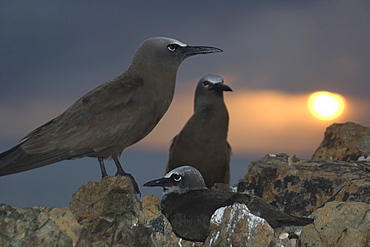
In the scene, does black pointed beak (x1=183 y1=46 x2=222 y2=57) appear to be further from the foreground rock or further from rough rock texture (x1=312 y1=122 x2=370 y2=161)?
rough rock texture (x1=312 y1=122 x2=370 y2=161)

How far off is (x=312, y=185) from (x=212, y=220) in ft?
9.79

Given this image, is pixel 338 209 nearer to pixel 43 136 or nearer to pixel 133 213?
pixel 133 213

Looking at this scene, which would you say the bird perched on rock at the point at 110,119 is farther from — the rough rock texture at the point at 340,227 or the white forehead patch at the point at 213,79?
the white forehead patch at the point at 213,79

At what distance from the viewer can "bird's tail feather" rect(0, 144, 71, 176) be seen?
7957mm

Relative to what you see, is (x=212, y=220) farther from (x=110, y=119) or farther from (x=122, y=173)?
(x=110, y=119)

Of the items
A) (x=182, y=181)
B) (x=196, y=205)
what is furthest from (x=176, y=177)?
(x=196, y=205)

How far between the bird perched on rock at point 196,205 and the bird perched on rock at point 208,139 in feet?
9.52

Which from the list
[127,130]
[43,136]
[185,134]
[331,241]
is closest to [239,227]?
[331,241]

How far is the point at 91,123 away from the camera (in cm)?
823

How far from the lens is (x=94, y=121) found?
8.24 metres

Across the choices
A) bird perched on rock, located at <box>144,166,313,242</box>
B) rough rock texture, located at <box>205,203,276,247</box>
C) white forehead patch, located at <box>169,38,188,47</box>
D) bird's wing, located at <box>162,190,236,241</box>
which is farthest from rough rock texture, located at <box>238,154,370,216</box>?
rough rock texture, located at <box>205,203,276,247</box>

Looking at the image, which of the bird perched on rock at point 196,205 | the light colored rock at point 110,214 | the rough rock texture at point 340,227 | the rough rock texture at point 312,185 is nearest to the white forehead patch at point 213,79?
the rough rock texture at point 312,185

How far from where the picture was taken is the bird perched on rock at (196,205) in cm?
705

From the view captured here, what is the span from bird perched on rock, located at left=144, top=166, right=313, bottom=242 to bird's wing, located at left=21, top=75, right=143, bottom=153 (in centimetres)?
112
